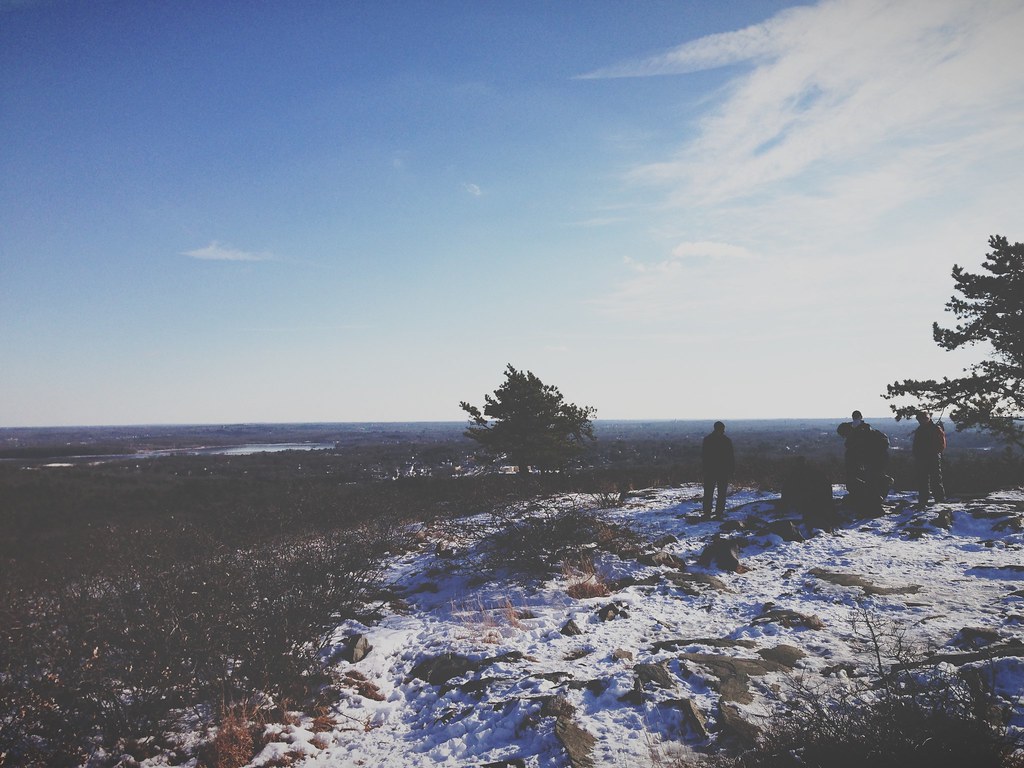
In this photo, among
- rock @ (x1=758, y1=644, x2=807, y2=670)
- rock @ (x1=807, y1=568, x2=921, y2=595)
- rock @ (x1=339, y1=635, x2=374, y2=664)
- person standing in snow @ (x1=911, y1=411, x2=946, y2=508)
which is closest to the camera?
rock @ (x1=758, y1=644, x2=807, y2=670)

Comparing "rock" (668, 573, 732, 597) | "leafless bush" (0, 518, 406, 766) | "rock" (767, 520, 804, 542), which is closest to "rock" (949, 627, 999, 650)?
"rock" (668, 573, 732, 597)

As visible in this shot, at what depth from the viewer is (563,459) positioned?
21.0 metres

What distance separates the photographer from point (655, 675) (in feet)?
18.1

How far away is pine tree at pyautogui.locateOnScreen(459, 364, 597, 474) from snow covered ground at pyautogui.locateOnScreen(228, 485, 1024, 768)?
391 inches

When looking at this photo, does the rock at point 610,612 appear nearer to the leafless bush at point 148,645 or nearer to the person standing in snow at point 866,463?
the leafless bush at point 148,645

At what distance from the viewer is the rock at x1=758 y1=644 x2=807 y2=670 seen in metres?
5.62

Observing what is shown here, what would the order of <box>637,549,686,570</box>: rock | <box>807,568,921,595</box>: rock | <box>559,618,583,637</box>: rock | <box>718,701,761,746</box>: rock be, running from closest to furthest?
<box>718,701,761,746</box>: rock < <box>559,618,583,637</box>: rock < <box>807,568,921,595</box>: rock < <box>637,549,686,570</box>: rock

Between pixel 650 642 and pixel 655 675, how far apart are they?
3.76ft

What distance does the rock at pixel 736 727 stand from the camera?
4340 millimetres

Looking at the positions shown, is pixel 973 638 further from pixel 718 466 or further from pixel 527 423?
pixel 527 423

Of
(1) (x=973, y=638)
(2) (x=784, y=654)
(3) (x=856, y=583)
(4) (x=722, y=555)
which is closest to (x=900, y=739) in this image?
(2) (x=784, y=654)

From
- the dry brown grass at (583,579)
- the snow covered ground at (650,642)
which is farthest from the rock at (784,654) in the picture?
the dry brown grass at (583,579)

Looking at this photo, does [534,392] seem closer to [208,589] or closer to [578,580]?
Answer: [578,580]

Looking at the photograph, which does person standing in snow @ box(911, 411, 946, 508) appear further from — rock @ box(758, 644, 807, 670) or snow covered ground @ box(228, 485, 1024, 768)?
rock @ box(758, 644, 807, 670)
